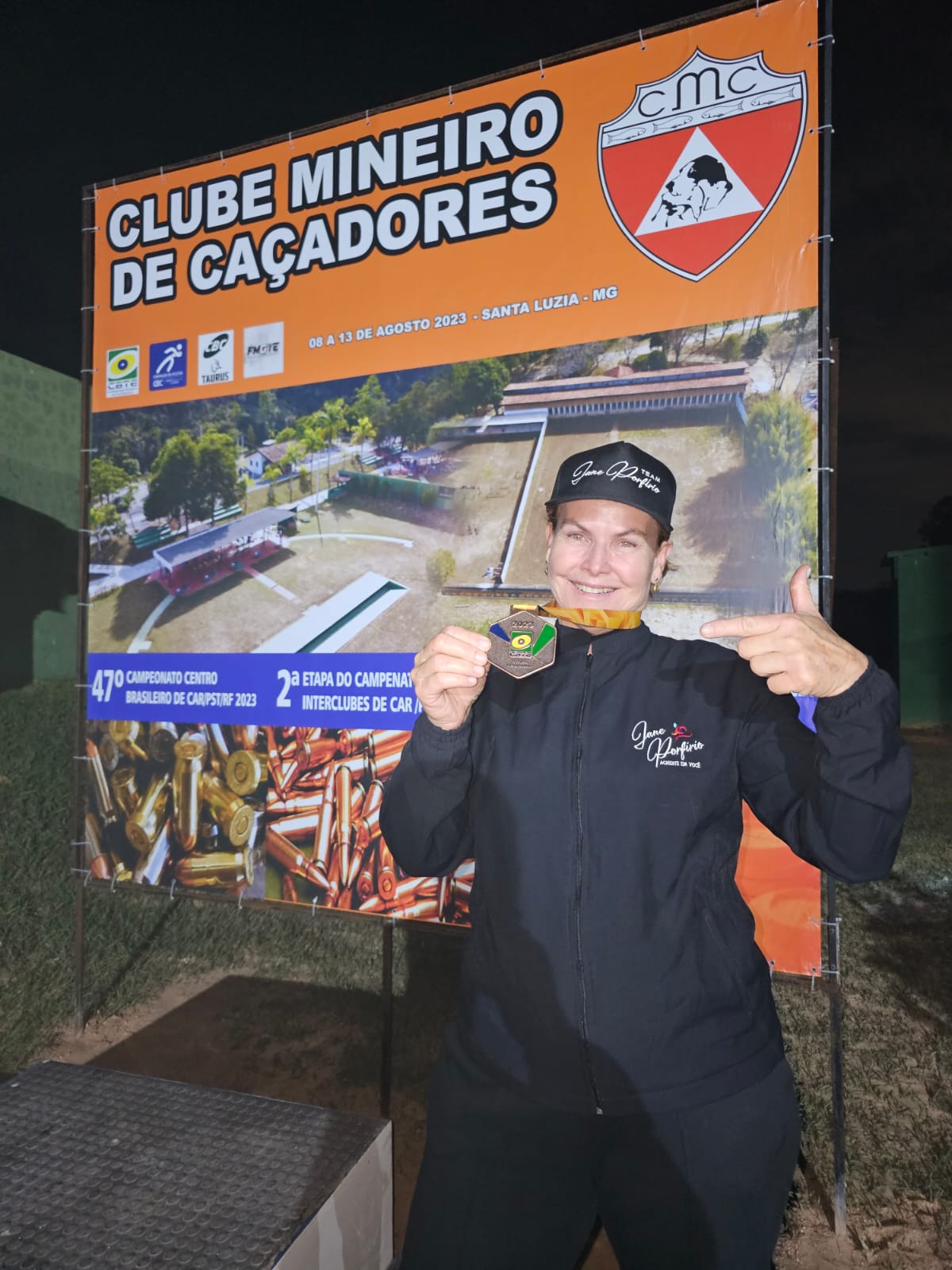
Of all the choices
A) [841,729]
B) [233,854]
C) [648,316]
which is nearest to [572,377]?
[648,316]

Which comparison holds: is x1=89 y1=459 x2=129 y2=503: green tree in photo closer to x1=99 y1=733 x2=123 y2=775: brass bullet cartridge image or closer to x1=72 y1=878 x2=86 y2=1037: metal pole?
x1=99 y1=733 x2=123 y2=775: brass bullet cartridge image

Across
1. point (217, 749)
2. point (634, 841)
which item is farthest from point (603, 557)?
point (217, 749)

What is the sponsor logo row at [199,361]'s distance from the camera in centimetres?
377

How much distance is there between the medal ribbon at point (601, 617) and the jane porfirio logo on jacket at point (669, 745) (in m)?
0.28

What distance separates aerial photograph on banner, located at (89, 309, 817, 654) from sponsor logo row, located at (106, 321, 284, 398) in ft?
0.40

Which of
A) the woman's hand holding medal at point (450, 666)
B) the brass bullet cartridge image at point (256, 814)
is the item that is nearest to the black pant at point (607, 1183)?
the woman's hand holding medal at point (450, 666)

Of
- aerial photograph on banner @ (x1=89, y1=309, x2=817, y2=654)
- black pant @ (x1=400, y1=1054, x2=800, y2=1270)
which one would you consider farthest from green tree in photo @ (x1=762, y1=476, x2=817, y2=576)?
black pant @ (x1=400, y1=1054, x2=800, y2=1270)

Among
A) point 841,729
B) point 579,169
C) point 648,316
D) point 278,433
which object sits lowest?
point 841,729

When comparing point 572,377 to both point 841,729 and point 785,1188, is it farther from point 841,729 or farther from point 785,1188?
point 785,1188

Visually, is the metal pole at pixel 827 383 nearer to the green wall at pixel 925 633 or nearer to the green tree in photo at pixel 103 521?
the green tree in photo at pixel 103 521

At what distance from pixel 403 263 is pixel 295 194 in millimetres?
670

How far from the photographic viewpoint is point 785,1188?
69.8 inches

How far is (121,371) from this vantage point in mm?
4082

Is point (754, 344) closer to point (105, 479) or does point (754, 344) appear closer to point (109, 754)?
point (105, 479)
